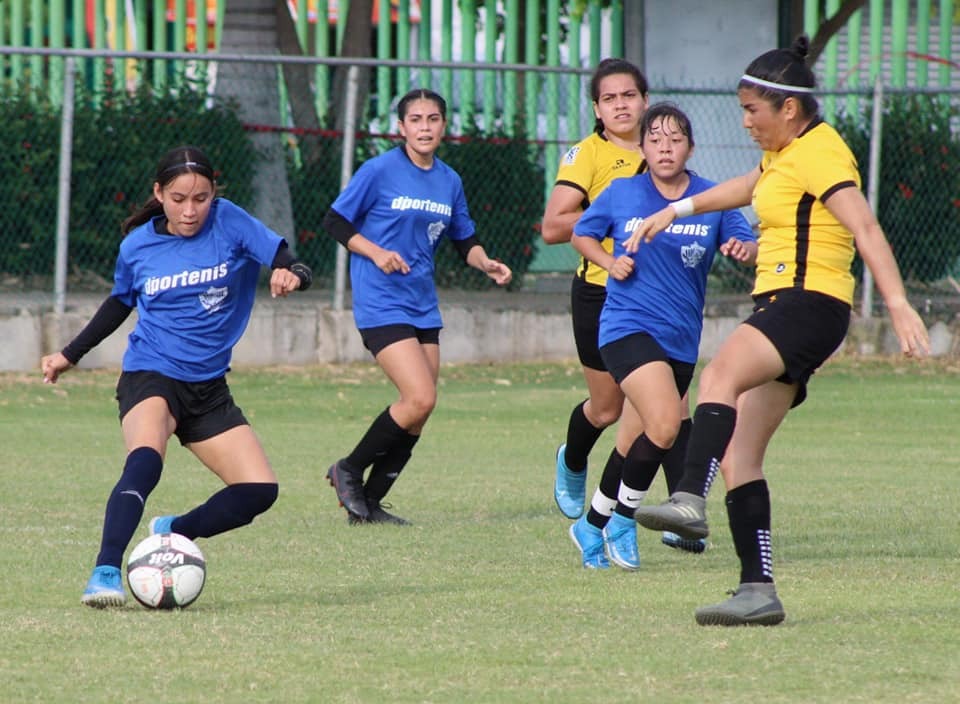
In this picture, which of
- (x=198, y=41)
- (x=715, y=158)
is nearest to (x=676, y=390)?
(x=715, y=158)

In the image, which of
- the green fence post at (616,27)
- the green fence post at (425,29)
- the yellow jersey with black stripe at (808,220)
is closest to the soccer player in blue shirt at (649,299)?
the yellow jersey with black stripe at (808,220)

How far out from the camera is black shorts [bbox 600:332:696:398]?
24.1 feet

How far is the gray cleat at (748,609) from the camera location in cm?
592

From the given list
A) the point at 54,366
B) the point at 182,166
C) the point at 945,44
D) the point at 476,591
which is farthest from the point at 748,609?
the point at 945,44

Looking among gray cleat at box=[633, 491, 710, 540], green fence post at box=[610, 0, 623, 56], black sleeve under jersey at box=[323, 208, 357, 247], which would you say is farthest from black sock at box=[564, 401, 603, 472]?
green fence post at box=[610, 0, 623, 56]

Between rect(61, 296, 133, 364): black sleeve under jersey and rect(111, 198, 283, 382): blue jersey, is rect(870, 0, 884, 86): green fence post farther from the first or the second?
rect(61, 296, 133, 364): black sleeve under jersey

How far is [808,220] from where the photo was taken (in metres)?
6.06

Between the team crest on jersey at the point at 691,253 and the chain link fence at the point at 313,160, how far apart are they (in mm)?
9030

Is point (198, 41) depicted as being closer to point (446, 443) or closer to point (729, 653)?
point (446, 443)

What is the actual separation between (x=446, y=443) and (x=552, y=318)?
4.79m

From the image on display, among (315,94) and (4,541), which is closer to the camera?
(4,541)

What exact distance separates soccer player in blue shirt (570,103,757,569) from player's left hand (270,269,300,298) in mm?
1441

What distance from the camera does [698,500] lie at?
5.86m

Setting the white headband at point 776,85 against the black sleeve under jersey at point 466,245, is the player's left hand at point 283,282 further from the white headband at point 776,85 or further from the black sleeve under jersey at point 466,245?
the black sleeve under jersey at point 466,245
